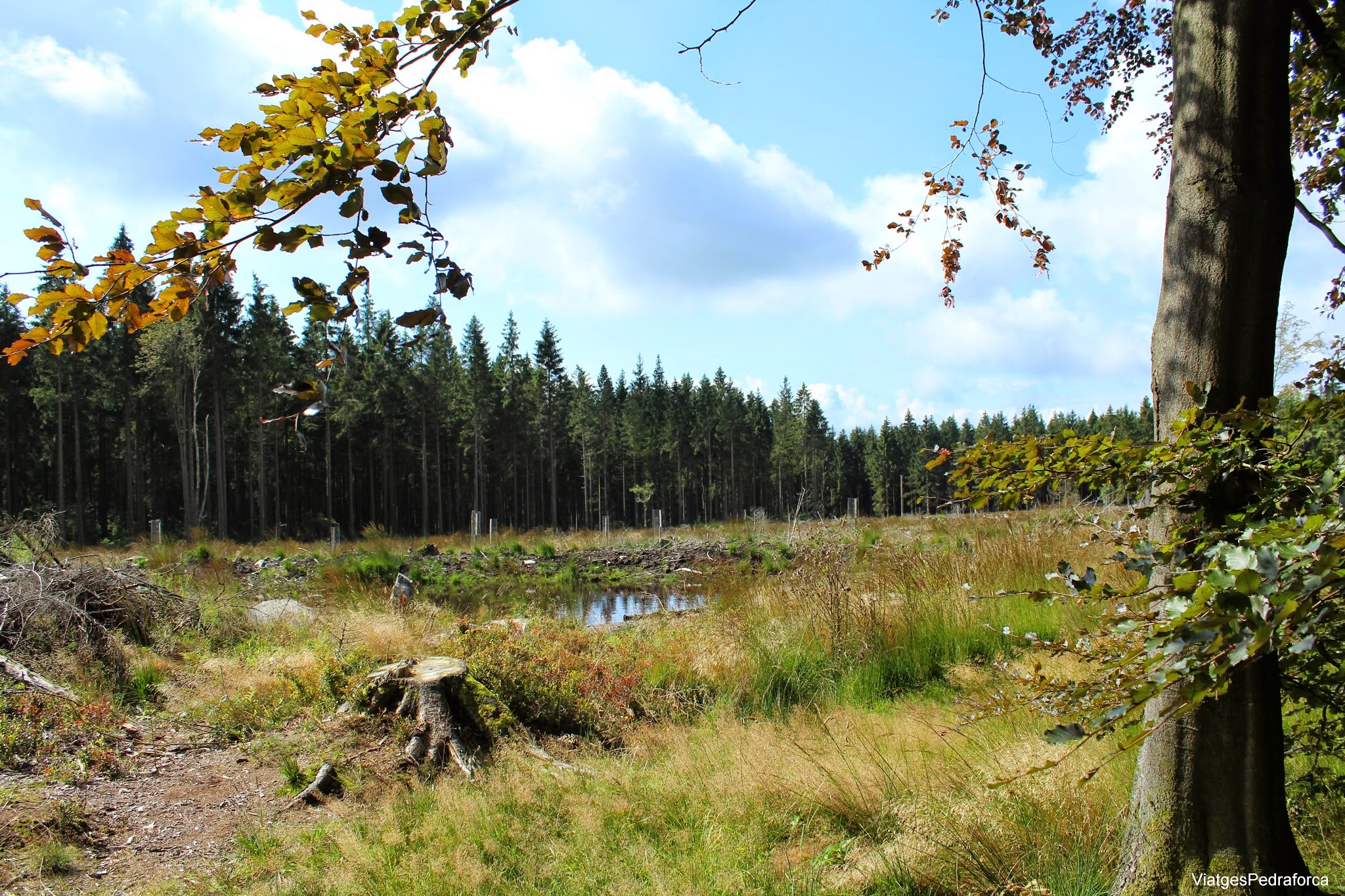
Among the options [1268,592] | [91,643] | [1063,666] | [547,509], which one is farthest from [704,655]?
[547,509]

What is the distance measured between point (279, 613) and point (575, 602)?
221 inches

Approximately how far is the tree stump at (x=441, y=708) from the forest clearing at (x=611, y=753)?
8 centimetres

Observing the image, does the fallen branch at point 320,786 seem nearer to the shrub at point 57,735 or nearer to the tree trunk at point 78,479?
the shrub at point 57,735

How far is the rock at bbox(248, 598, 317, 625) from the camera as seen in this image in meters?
8.18

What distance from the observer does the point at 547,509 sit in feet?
199

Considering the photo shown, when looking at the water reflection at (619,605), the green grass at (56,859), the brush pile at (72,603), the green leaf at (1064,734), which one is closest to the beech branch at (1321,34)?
the green leaf at (1064,734)

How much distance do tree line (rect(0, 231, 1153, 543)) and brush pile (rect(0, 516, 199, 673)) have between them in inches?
245

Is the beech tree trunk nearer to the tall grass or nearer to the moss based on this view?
the tall grass

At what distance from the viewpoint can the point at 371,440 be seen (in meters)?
42.5

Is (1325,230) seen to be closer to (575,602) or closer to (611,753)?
(611,753)

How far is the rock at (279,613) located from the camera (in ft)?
26.8

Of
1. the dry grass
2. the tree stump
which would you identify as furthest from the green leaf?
the tree stump

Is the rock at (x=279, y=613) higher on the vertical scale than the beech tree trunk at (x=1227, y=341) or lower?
lower

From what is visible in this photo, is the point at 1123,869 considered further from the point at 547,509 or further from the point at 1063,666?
the point at 547,509
